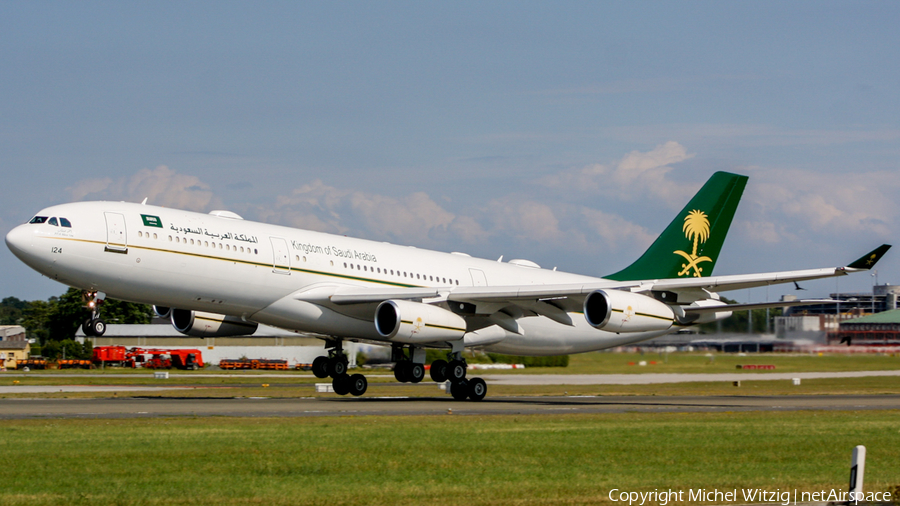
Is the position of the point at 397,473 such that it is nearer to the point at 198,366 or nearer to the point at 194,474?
the point at 194,474

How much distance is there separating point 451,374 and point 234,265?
31.0 feet

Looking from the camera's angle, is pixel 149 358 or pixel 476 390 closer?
pixel 476 390

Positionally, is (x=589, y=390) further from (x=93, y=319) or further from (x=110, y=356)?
(x=110, y=356)

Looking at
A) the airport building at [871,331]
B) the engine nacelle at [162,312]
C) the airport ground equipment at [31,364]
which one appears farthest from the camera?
the airport ground equipment at [31,364]

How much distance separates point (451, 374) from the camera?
37.0 meters

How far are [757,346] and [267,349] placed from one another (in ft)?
173

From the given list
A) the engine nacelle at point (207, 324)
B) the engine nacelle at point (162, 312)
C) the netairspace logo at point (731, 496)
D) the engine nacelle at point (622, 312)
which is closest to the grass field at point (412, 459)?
the netairspace logo at point (731, 496)

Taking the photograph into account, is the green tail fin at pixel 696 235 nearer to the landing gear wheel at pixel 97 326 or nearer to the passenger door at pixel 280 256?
the passenger door at pixel 280 256

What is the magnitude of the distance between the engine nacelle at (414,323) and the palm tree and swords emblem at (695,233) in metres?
14.7

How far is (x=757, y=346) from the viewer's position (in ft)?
175

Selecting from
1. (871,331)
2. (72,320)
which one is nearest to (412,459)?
(871,331)

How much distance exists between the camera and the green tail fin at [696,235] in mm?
44938

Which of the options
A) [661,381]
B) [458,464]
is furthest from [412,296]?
[661,381]

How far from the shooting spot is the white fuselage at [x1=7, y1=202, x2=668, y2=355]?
98.8 feet
